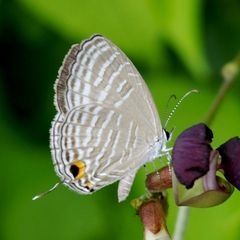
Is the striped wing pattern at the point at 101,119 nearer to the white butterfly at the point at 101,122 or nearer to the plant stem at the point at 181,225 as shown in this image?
the white butterfly at the point at 101,122

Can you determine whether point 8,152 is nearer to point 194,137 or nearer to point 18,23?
point 18,23

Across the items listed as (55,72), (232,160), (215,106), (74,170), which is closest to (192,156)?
(232,160)

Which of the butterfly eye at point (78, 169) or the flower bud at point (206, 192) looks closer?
the flower bud at point (206, 192)

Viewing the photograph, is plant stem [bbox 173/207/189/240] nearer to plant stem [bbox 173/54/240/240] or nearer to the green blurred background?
plant stem [bbox 173/54/240/240]

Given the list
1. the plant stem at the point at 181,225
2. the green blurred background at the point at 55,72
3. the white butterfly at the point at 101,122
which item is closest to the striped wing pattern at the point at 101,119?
the white butterfly at the point at 101,122

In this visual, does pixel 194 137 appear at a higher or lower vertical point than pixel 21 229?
higher

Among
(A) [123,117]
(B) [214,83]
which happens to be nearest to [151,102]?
(A) [123,117]

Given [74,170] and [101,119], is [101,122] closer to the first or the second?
[101,119]
